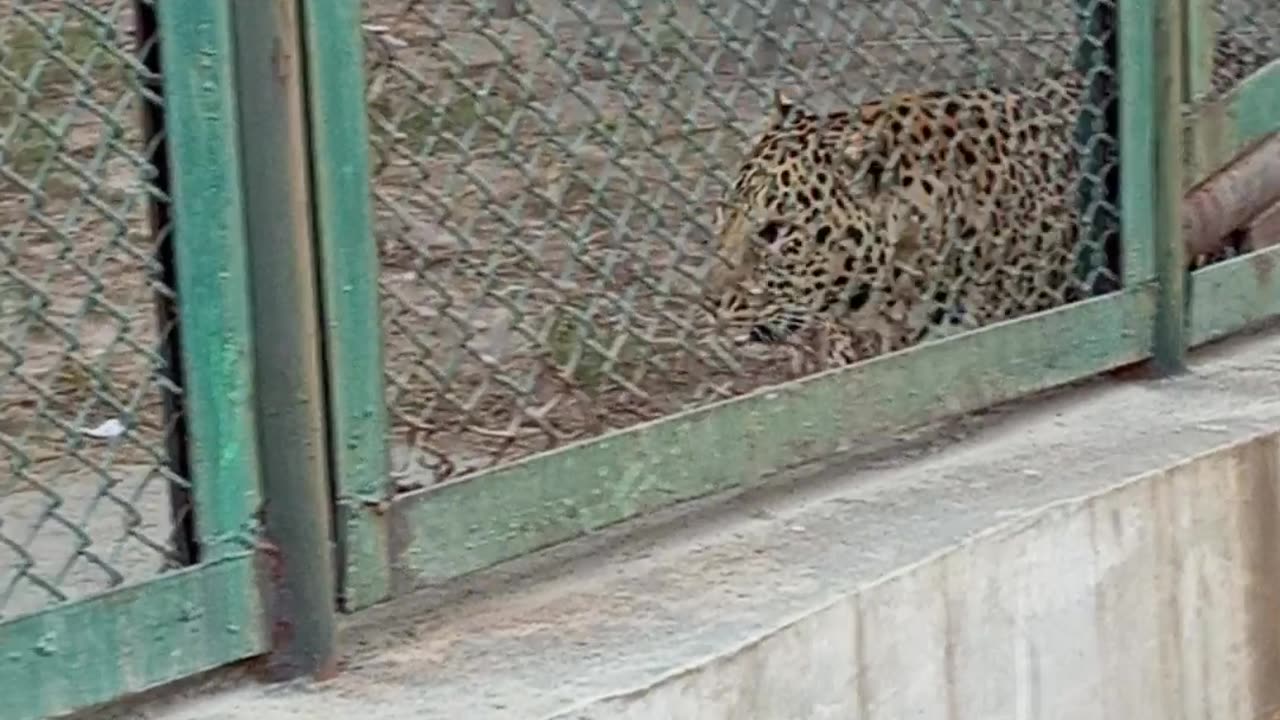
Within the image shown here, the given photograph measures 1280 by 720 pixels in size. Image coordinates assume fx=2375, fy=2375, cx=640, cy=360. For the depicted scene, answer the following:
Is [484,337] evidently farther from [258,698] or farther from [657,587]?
Answer: [258,698]

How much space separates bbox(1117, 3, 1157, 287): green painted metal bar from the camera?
12.3 ft

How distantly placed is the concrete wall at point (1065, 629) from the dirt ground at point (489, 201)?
1.50 ft

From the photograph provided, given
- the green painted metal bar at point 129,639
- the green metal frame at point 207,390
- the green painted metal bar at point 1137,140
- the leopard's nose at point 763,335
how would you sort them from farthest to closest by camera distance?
1. the leopard's nose at point 763,335
2. the green painted metal bar at point 1137,140
3. the green metal frame at point 207,390
4. the green painted metal bar at point 129,639

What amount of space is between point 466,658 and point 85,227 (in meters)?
1.45

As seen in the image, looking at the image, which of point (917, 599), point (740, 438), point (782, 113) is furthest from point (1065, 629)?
point (782, 113)

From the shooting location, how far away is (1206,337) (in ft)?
13.1

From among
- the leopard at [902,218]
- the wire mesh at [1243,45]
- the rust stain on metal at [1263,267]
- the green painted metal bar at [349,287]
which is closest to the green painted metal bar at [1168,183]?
the leopard at [902,218]

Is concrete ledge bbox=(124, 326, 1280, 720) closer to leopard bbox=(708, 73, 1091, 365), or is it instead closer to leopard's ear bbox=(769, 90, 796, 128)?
leopard bbox=(708, 73, 1091, 365)

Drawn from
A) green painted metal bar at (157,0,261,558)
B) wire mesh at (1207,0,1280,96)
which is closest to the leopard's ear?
wire mesh at (1207,0,1280,96)

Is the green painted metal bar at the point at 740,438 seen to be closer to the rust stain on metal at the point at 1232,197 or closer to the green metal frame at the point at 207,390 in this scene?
the green metal frame at the point at 207,390

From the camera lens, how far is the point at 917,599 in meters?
2.94

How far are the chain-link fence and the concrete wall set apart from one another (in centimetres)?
45

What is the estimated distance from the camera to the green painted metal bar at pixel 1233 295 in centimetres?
397

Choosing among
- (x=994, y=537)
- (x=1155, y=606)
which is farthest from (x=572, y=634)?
(x=1155, y=606)
